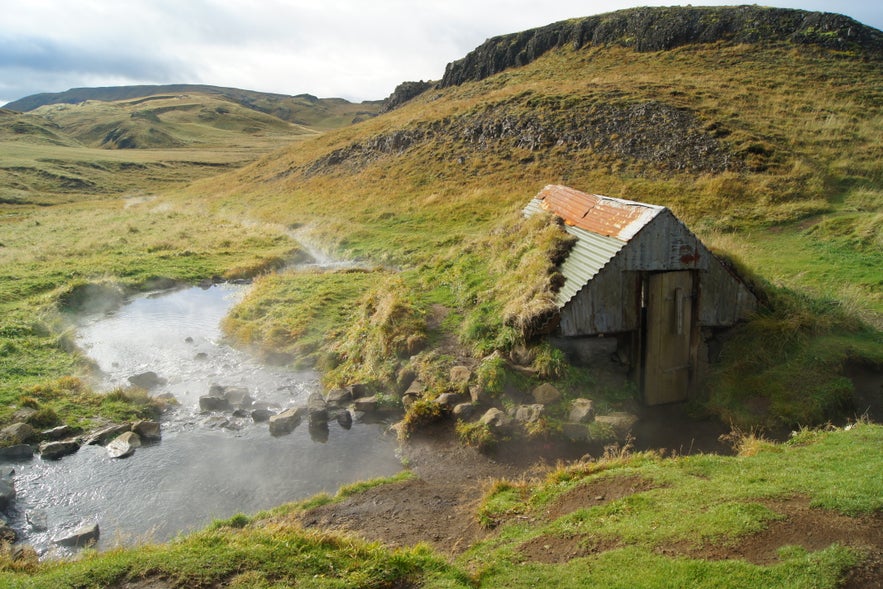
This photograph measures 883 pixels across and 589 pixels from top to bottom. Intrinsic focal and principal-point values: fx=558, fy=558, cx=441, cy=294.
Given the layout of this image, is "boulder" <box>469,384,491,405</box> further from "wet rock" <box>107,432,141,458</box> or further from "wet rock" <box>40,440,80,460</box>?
"wet rock" <box>40,440,80,460</box>

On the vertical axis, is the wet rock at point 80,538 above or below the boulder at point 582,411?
below

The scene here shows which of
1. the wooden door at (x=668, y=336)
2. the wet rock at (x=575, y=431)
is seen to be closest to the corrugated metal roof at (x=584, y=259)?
the wooden door at (x=668, y=336)

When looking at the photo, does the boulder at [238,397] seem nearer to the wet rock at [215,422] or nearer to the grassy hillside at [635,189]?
the wet rock at [215,422]

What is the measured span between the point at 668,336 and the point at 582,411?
2.93 meters

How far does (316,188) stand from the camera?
48031 mm

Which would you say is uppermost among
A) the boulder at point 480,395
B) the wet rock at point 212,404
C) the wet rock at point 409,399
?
the boulder at point 480,395

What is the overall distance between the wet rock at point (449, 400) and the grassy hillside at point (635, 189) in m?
1.16

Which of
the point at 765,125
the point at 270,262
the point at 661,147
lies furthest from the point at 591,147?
the point at 270,262

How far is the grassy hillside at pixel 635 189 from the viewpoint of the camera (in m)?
13.8

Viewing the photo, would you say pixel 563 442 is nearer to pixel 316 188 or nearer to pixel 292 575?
pixel 292 575

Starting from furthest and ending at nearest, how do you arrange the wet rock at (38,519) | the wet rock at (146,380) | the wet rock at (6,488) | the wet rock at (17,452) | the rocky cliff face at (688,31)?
the rocky cliff face at (688,31) → the wet rock at (146,380) → the wet rock at (17,452) → the wet rock at (6,488) → the wet rock at (38,519)

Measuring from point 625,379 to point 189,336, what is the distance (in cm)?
1589

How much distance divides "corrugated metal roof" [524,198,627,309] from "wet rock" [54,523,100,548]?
411 inches

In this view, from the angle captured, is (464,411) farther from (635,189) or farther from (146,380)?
(635,189)
